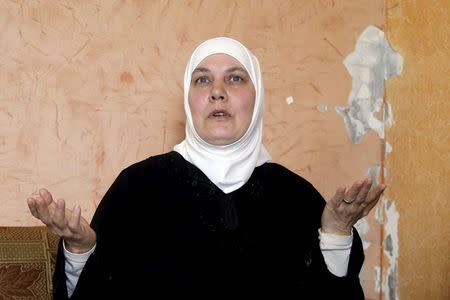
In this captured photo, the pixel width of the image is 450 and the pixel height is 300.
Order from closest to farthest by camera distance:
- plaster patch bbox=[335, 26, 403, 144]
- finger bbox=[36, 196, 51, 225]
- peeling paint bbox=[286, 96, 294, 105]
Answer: finger bbox=[36, 196, 51, 225] < peeling paint bbox=[286, 96, 294, 105] < plaster patch bbox=[335, 26, 403, 144]

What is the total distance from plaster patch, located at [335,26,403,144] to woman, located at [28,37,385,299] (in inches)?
29.2

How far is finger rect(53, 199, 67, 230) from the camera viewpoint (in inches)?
67.6

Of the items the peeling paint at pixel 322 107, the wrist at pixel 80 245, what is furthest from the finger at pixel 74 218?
the peeling paint at pixel 322 107

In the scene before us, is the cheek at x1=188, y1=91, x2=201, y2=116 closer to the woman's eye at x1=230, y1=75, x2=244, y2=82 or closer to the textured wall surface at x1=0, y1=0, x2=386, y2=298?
the woman's eye at x1=230, y1=75, x2=244, y2=82

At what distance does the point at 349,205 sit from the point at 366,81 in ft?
3.85

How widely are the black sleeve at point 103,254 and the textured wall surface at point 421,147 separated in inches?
48.9

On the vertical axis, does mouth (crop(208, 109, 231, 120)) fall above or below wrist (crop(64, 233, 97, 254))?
above

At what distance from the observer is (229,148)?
2275 millimetres

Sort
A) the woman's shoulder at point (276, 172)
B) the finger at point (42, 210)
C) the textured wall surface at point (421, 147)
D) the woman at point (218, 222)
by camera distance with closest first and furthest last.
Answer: the finger at point (42, 210)
the woman at point (218, 222)
the woman's shoulder at point (276, 172)
the textured wall surface at point (421, 147)

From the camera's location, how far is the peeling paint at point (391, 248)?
2.91 m

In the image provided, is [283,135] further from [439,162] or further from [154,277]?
[154,277]

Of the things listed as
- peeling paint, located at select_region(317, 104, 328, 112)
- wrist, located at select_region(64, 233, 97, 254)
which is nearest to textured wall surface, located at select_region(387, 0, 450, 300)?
peeling paint, located at select_region(317, 104, 328, 112)

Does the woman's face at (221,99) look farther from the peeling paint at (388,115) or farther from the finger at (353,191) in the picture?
the peeling paint at (388,115)

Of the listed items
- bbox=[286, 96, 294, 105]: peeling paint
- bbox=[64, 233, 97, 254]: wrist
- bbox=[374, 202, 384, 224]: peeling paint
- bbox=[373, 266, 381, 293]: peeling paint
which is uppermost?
bbox=[286, 96, 294, 105]: peeling paint
